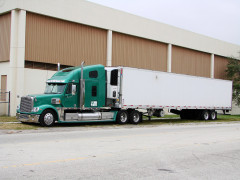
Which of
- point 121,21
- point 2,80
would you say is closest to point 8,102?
point 2,80

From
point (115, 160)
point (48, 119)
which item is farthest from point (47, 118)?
point (115, 160)

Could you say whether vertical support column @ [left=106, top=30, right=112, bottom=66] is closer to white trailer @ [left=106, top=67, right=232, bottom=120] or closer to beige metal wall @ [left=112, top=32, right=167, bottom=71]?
beige metal wall @ [left=112, top=32, right=167, bottom=71]

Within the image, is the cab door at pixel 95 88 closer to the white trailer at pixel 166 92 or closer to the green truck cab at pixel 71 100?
the green truck cab at pixel 71 100

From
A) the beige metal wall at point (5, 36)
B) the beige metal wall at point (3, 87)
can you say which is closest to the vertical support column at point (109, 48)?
the beige metal wall at point (5, 36)

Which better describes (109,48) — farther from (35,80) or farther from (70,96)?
(70,96)

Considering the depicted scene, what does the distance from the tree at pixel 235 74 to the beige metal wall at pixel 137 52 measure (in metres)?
13.2

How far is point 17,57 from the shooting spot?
2541 centimetres

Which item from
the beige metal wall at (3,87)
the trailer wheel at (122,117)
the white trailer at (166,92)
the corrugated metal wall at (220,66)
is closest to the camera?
the white trailer at (166,92)

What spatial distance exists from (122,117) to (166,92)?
14.5 ft

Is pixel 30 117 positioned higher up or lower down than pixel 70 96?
lower down

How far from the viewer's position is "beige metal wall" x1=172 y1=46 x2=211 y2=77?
39938 mm

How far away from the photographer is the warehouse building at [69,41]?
2548cm

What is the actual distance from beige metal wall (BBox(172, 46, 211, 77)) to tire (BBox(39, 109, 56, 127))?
79.4 feet

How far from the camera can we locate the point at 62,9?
2778 centimetres
